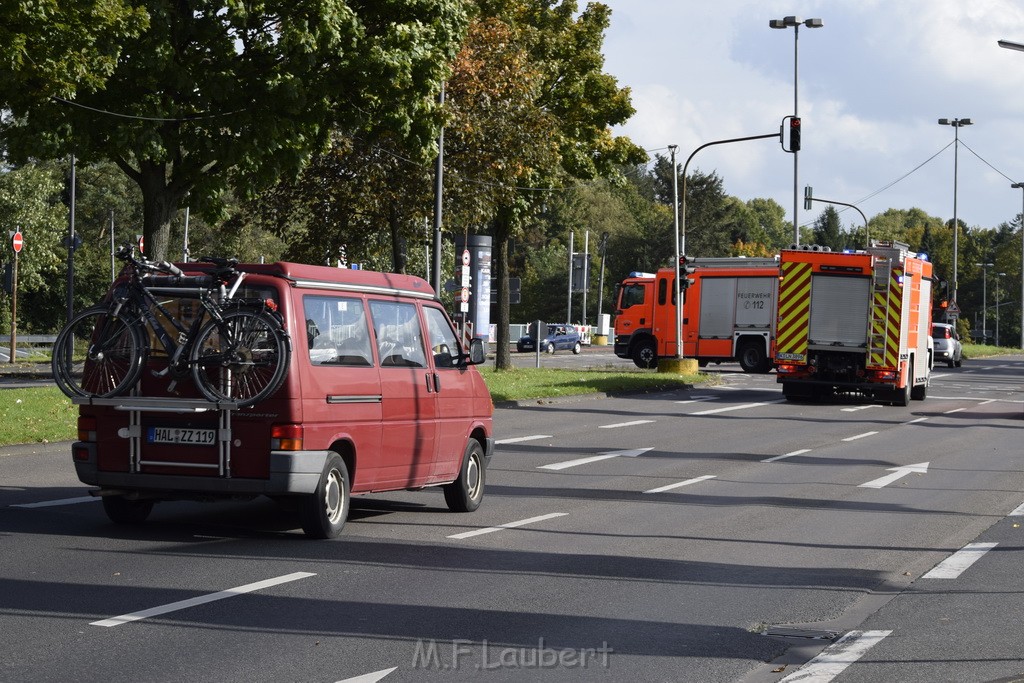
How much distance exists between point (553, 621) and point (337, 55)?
17.8 metres

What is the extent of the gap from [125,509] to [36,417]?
903cm

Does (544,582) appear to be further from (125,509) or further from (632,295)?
(632,295)

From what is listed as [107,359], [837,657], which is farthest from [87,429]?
[837,657]

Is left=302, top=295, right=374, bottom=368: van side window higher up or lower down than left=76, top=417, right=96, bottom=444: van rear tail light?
higher up

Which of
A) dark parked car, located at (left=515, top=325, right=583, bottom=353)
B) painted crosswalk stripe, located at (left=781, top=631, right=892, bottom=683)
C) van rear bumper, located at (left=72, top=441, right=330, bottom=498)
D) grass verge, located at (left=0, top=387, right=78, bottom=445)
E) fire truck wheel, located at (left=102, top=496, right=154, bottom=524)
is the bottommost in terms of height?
painted crosswalk stripe, located at (left=781, top=631, right=892, bottom=683)

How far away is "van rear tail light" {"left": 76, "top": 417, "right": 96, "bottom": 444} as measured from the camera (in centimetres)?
998

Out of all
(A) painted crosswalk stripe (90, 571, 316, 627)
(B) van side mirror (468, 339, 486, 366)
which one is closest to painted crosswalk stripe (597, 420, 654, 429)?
(B) van side mirror (468, 339, 486, 366)

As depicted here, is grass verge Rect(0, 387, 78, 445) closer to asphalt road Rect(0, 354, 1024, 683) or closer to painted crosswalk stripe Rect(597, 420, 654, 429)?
asphalt road Rect(0, 354, 1024, 683)

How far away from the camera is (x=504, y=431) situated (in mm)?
21422

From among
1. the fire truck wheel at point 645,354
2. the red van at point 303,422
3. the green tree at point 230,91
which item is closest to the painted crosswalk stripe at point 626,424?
the green tree at point 230,91

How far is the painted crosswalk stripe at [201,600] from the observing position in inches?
279

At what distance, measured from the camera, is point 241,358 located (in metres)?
9.60

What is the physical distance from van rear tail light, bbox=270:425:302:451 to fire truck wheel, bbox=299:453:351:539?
354 millimetres

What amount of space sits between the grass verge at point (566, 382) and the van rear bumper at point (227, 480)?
712 inches
